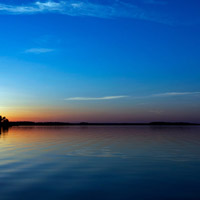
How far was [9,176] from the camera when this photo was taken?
764 inches

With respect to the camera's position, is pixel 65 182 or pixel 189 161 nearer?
pixel 65 182

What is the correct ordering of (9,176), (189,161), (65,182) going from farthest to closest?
(189,161), (9,176), (65,182)

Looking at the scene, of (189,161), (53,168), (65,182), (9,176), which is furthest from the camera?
(189,161)

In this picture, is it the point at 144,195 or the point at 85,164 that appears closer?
the point at 144,195

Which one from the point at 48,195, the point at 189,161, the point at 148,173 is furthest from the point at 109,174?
the point at 189,161

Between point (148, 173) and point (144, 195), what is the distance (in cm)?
652

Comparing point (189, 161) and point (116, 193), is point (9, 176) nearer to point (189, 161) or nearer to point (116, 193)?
point (116, 193)

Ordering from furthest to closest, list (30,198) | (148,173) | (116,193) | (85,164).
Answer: (85,164) → (148,173) → (116,193) → (30,198)

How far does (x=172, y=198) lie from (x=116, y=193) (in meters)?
3.32

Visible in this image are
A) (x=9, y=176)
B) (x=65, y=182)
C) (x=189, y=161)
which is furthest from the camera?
(x=189, y=161)

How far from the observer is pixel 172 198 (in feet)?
46.0

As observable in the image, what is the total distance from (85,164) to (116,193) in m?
10.6

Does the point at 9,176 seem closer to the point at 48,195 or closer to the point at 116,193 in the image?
the point at 48,195

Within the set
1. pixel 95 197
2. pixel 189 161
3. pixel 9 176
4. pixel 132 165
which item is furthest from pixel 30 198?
pixel 189 161
